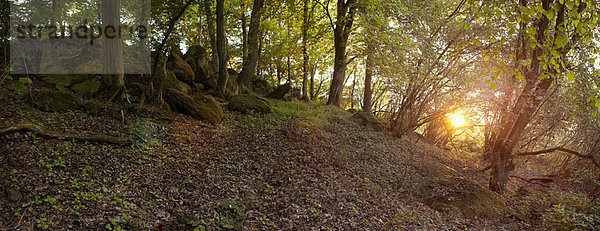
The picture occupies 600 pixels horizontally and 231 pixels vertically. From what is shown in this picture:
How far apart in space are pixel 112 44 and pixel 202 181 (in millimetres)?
4553

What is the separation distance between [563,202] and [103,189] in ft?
31.2

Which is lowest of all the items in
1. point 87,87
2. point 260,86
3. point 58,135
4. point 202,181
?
point 202,181

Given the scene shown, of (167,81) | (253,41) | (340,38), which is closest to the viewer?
(167,81)

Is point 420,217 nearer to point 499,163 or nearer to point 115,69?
point 499,163

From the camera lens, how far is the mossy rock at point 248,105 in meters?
10.1

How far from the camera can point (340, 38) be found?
13.8 m

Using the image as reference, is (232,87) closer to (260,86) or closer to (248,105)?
(248,105)

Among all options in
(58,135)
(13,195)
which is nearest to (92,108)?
(58,135)

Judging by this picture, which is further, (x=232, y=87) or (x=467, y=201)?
(x=232, y=87)

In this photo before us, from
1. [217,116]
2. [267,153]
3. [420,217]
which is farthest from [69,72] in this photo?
[420,217]

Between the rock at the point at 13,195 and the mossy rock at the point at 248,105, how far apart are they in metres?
6.44

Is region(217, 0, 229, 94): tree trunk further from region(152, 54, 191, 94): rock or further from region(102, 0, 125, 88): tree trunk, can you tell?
region(102, 0, 125, 88): tree trunk

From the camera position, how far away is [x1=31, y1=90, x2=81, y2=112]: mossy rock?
20.6 feet

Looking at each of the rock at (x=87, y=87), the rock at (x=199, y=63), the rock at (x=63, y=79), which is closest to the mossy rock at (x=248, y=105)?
the rock at (x=199, y=63)
